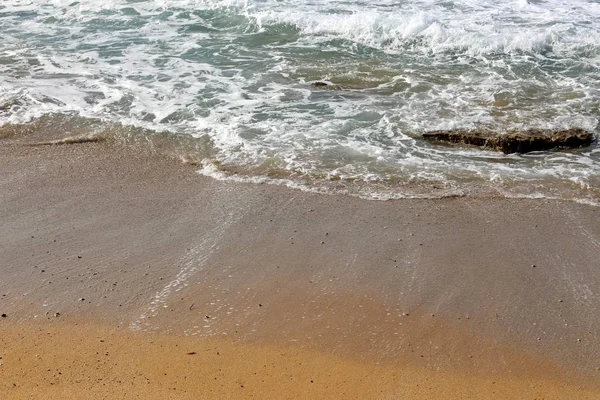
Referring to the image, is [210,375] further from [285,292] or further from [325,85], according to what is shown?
[325,85]

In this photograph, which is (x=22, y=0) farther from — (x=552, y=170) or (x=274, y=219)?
(x=552, y=170)

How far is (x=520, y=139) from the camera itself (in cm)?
803

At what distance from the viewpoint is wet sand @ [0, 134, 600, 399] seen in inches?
173

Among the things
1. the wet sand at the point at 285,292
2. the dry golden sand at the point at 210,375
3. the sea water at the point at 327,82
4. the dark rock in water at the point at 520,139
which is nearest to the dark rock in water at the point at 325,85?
the sea water at the point at 327,82

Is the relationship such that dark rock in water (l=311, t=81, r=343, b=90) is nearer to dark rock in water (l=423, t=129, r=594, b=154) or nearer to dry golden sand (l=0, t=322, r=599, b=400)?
dark rock in water (l=423, t=129, r=594, b=154)

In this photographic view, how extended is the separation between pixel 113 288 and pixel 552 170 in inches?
217

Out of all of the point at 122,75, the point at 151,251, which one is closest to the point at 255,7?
the point at 122,75

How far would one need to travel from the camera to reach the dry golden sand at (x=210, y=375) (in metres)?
4.20

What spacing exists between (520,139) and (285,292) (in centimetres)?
443

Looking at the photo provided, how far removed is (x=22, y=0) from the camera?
1705 cm

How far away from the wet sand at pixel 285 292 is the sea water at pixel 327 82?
0.78 m

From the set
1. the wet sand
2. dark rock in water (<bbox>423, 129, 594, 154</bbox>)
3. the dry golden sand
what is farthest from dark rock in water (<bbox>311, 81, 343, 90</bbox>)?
the dry golden sand

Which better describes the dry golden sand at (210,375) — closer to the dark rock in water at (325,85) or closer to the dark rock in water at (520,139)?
the dark rock in water at (520,139)

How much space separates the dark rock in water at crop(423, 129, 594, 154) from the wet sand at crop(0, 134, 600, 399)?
4.71 feet
